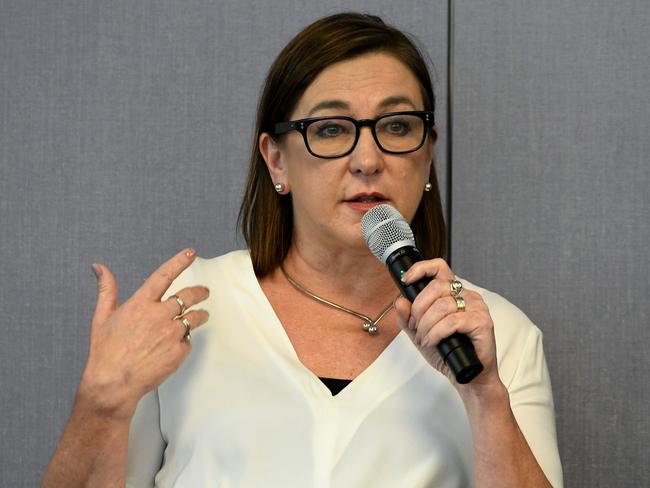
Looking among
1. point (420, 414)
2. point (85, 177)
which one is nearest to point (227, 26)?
point (85, 177)

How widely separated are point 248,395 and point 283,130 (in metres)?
0.54

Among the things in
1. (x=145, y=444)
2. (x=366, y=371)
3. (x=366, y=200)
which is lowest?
(x=145, y=444)

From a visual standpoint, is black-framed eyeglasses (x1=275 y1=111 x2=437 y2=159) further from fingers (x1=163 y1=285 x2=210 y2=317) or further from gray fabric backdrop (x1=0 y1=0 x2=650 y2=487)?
gray fabric backdrop (x1=0 y1=0 x2=650 y2=487)

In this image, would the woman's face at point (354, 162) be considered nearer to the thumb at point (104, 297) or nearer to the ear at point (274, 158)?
the ear at point (274, 158)

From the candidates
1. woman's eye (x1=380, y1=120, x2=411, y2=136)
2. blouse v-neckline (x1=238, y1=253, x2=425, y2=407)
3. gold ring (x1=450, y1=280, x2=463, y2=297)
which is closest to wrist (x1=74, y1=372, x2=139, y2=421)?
blouse v-neckline (x1=238, y1=253, x2=425, y2=407)

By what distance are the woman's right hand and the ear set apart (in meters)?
0.38

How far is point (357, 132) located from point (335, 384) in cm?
49

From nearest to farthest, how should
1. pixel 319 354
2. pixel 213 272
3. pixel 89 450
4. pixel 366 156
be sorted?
pixel 89 450 < pixel 366 156 < pixel 319 354 < pixel 213 272

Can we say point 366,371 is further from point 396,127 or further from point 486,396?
point 396,127

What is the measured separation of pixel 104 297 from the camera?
1640mm

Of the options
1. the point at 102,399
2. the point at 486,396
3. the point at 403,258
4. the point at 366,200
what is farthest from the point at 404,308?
the point at 102,399

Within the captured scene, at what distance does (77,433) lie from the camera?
160 centimetres

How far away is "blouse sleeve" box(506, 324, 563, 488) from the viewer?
174cm

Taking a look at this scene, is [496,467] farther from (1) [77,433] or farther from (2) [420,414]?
(1) [77,433]
